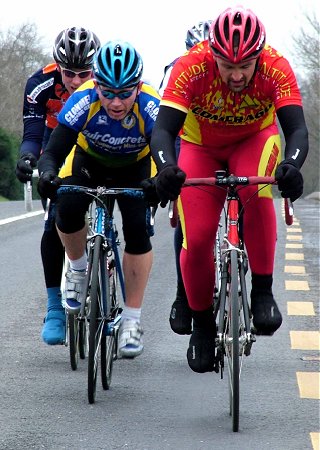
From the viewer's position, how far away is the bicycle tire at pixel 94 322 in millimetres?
5953

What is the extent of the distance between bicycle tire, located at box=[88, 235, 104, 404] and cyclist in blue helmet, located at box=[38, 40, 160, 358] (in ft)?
1.26

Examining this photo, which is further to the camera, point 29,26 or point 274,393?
point 29,26

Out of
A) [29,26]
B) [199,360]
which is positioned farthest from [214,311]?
[29,26]

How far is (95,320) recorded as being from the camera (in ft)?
20.0

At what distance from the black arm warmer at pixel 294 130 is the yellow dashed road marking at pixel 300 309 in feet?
12.5

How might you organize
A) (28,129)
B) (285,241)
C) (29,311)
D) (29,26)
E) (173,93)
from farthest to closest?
(29,26) → (285,241) → (29,311) → (28,129) → (173,93)

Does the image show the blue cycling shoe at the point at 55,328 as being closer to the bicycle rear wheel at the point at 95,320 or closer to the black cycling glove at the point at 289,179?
the bicycle rear wheel at the point at 95,320

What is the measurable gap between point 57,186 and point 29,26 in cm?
6924

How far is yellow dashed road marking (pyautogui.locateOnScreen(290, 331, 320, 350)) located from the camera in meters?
7.93

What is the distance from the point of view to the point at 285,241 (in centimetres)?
1603

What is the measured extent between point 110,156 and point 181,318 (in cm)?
108

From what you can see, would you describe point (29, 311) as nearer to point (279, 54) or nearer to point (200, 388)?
point (200, 388)

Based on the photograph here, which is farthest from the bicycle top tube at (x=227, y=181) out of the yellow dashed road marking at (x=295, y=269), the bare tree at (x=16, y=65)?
the bare tree at (x=16, y=65)

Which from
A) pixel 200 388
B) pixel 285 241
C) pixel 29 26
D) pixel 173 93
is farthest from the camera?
pixel 29 26
